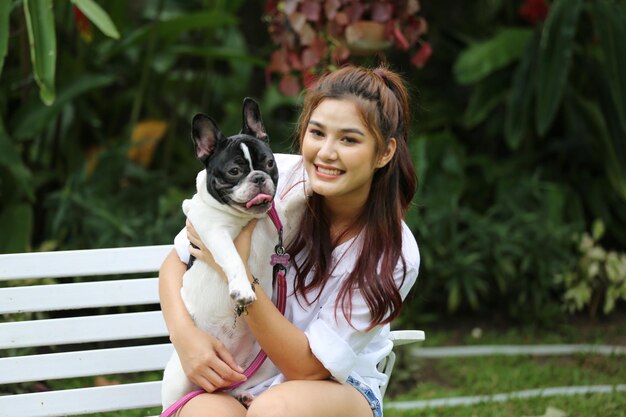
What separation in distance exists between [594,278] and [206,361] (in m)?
3.36

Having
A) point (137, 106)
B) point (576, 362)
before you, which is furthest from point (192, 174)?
point (576, 362)

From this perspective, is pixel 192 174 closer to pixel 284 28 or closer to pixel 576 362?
pixel 284 28

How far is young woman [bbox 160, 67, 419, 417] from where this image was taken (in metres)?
2.41

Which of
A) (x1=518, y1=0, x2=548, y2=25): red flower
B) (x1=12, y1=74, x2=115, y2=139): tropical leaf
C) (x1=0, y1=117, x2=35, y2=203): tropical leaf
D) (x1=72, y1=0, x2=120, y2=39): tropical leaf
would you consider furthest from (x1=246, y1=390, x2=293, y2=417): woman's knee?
(x1=518, y1=0, x2=548, y2=25): red flower

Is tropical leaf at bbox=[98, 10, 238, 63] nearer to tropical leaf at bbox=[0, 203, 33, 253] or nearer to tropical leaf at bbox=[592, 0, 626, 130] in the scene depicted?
tropical leaf at bbox=[0, 203, 33, 253]

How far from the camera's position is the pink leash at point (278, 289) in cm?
246

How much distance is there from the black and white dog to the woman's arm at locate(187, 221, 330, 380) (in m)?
0.05

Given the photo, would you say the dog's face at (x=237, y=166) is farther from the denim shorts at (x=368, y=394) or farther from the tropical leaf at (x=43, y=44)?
the tropical leaf at (x=43, y=44)

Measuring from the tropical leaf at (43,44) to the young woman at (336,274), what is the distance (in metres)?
1.22

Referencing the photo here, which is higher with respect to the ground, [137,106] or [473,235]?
[137,106]

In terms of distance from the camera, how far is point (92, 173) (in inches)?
205

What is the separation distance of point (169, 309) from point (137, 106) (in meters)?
3.02

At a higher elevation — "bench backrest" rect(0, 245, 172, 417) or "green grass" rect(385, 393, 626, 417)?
"bench backrest" rect(0, 245, 172, 417)

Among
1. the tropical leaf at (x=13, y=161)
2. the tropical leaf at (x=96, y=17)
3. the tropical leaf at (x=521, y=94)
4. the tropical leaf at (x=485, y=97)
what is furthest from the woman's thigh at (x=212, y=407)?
the tropical leaf at (x=485, y=97)
